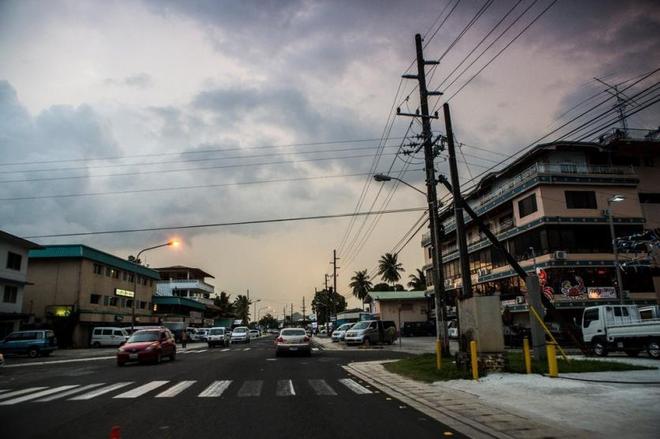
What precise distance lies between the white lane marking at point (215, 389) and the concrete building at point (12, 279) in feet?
104

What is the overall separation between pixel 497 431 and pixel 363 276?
327ft

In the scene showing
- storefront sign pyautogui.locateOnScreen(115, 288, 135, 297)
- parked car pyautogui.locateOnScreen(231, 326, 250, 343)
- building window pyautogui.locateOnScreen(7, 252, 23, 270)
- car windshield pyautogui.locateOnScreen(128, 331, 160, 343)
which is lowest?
parked car pyautogui.locateOnScreen(231, 326, 250, 343)

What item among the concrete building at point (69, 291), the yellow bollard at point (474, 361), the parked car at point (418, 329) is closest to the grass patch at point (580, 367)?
the yellow bollard at point (474, 361)

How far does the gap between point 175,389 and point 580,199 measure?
34258 mm

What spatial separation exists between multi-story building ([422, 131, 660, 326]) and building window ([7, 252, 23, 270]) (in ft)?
119

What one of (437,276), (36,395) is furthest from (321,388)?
(437,276)

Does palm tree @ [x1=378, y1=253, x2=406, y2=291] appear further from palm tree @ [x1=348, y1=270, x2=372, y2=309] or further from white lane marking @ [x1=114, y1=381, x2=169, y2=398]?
white lane marking @ [x1=114, y1=381, x2=169, y2=398]

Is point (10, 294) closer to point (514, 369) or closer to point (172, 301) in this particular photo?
point (172, 301)

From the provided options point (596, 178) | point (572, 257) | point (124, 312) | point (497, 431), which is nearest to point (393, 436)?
point (497, 431)

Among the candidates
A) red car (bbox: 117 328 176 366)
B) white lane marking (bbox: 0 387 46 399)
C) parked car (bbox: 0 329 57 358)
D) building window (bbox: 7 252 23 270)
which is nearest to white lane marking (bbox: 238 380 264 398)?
white lane marking (bbox: 0 387 46 399)

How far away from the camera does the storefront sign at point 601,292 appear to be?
3428 centimetres

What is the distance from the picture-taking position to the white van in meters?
43.5

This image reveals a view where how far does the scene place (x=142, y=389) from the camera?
1223cm

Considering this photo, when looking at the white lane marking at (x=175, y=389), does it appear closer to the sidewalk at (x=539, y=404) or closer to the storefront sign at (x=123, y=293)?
the sidewalk at (x=539, y=404)
